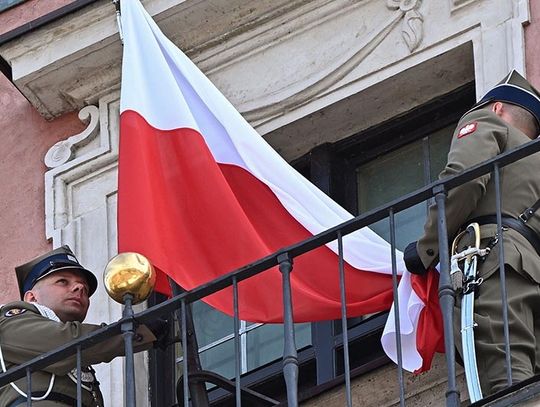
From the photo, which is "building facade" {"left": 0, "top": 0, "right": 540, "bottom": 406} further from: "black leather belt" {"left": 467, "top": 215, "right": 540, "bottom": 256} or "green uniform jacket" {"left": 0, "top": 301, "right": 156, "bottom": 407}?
"black leather belt" {"left": 467, "top": 215, "right": 540, "bottom": 256}

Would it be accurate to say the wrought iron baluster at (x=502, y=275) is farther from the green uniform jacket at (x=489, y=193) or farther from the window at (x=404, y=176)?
the window at (x=404, y=176)

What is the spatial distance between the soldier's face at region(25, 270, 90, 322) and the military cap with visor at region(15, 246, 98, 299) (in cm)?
2

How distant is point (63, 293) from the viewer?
9664mm

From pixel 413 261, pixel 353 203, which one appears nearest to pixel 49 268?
pixel 353 203

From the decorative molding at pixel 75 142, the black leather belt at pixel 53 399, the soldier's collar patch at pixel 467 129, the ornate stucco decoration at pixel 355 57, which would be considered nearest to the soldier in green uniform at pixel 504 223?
the soldier's collar patch at pixel 467 129

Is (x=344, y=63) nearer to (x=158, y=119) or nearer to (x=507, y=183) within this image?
(x=158, y=119)

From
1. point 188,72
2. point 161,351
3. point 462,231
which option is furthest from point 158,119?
point 462,231

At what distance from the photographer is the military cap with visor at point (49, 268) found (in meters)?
9.68

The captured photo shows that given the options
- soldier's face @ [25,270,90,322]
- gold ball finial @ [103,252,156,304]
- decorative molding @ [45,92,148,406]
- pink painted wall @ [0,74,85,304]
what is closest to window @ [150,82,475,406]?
decorative molding @ [45,92,148,406]

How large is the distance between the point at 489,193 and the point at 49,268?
182 cm

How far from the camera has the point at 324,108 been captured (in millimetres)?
10023

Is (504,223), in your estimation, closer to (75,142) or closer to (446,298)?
(446,298)

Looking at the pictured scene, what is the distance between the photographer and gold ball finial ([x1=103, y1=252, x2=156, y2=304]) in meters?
8.52

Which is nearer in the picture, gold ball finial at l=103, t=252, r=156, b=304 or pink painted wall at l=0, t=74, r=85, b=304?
gold ball finial at l=103, t=252, r=156, b=304
